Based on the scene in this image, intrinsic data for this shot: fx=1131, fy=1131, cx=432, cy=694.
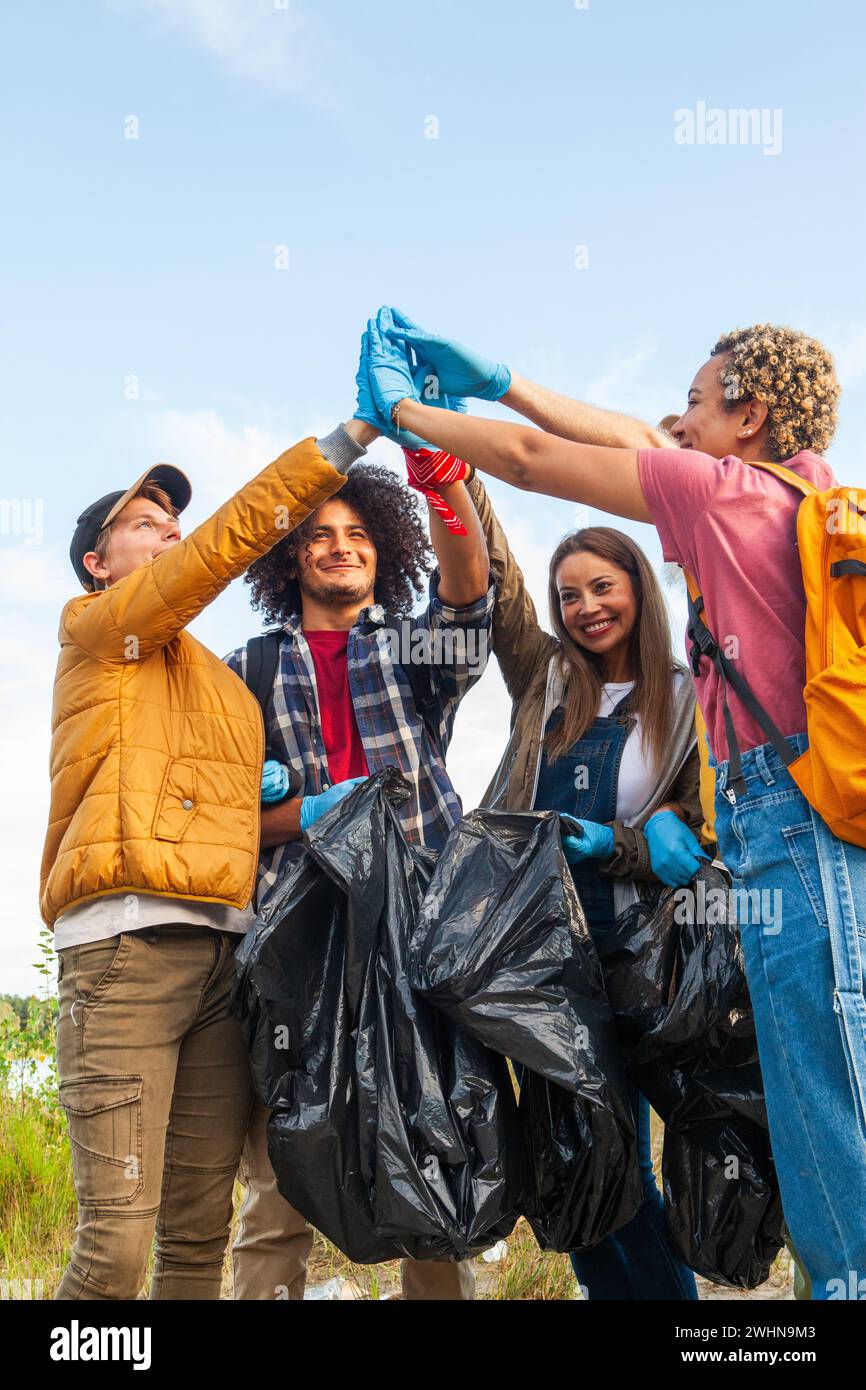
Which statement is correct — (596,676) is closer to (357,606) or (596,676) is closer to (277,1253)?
(357,606)

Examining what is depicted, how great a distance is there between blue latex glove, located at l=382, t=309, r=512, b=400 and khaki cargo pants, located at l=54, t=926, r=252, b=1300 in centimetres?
133

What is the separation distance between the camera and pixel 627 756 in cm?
263

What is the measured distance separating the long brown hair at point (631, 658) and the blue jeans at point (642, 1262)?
2.70 ft

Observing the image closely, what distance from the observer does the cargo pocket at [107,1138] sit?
211cm

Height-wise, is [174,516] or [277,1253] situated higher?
[174,516]

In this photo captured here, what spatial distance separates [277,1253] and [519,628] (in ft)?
5.21

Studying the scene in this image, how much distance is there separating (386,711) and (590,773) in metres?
0.51

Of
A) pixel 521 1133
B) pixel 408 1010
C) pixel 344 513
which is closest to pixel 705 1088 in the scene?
pixel 521 1133

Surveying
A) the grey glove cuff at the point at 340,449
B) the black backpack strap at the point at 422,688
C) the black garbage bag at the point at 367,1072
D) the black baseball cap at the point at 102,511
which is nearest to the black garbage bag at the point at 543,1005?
the black garbage bag at the point at 367,1072

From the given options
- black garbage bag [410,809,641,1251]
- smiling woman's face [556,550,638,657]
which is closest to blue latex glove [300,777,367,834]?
black garbage bag [410,809,641,1251]

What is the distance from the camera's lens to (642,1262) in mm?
2408

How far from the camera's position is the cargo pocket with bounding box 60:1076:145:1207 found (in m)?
2.11

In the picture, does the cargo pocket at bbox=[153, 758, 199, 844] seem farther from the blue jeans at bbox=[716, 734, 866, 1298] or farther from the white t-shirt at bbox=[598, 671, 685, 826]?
the blue jeans at bbox=[716, 734, 866, 1298]

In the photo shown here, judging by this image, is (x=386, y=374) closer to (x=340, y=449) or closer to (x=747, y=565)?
(x=340, y=449)
